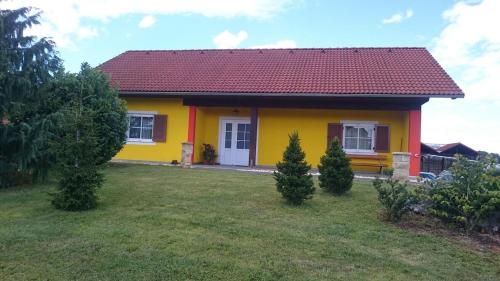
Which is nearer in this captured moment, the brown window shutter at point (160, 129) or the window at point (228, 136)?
the brown window shutter at point (160, 129)

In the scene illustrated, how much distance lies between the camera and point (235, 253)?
5.13m

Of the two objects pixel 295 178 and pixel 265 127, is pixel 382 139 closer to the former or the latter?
pixel 265 127

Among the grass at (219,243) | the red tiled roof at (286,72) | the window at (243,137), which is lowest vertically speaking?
the grass at (219,243)

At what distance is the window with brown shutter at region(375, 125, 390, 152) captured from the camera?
49.2 feet

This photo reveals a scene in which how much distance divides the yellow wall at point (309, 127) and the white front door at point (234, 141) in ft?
2.01

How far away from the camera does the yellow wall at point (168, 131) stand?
1606cm

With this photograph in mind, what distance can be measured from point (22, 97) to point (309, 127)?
9.80m

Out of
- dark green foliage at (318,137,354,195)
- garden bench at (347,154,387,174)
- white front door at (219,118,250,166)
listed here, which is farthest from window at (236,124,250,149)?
dark green foliage at (318,137,354,195)

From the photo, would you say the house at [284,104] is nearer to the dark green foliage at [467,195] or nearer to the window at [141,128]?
the window at [141,128]

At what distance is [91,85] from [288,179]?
7312 mm

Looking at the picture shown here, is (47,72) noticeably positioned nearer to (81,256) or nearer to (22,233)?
A: (22,233)

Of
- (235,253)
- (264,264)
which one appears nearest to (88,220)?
(235,253)

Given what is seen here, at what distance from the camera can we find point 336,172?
868 cm

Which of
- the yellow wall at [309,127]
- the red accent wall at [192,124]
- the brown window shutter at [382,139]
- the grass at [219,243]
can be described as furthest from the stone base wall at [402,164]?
the red accent wall at [192,124]
